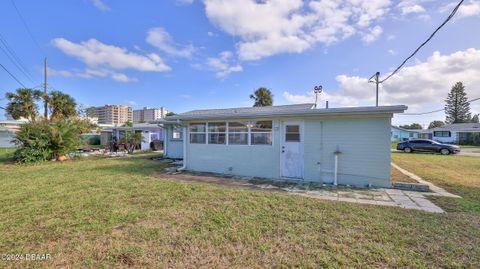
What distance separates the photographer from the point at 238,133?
8.10 meters

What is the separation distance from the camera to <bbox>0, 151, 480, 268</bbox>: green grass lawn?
2.61 m

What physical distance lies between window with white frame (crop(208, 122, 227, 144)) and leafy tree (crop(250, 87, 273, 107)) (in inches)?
701

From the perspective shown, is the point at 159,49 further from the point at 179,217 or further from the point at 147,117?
the point at 147,117

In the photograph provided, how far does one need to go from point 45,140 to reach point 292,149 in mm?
13083

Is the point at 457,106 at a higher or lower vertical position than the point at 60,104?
higher

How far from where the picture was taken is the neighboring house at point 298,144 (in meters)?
6.18

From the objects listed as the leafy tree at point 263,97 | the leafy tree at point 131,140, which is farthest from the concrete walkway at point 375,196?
the leafy tree at point 263,97

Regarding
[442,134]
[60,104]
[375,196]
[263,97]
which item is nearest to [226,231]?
[375,196]

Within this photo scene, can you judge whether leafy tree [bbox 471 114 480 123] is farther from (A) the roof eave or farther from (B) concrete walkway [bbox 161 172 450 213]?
(A) the roof eave

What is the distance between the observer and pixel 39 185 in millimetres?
6258

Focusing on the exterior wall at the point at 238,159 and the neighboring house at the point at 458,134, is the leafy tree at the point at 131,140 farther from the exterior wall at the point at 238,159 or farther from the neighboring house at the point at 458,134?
the neighboring house at the point at 458,134

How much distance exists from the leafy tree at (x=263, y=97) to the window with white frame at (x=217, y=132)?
17797 mm

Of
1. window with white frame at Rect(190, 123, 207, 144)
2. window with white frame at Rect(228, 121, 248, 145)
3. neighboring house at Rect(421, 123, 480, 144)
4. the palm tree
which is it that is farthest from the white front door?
neighboring house at Rect(421, 123, 480, 144)

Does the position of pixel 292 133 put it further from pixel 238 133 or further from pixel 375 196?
pixel 375 196
